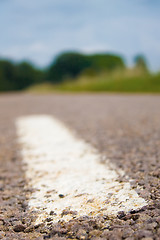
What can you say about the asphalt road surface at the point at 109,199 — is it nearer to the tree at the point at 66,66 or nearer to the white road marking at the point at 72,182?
the white road marking at the point at 72,182

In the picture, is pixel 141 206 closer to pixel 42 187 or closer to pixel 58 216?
pixel 58 216

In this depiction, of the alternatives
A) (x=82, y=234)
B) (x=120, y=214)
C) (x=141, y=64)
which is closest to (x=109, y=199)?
(x=120, y=214)

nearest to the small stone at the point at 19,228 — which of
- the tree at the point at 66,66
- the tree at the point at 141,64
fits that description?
the tree at the point at 141,64

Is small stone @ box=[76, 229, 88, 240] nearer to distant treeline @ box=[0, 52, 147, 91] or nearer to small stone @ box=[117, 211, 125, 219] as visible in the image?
small stone @ box=[117, 211, 125, 219]

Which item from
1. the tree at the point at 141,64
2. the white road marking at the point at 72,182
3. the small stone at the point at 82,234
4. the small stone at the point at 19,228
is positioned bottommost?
the small stone at the point at 19,228

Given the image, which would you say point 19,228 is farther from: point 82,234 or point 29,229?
point 82,234

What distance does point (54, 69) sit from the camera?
29.1 metres

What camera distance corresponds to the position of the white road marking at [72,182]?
1369mm

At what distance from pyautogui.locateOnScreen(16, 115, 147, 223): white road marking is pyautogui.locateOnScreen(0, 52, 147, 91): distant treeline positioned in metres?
24.5

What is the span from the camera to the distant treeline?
28.5 metres

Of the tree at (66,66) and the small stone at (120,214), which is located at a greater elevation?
the tree at (66,66)

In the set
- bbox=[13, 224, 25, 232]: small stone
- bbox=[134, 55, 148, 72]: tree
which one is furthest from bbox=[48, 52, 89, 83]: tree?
bbox=[13, 224, 25, 232]: small stone

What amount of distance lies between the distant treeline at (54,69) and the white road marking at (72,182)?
80.4 feet

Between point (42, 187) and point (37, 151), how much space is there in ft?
3.10
